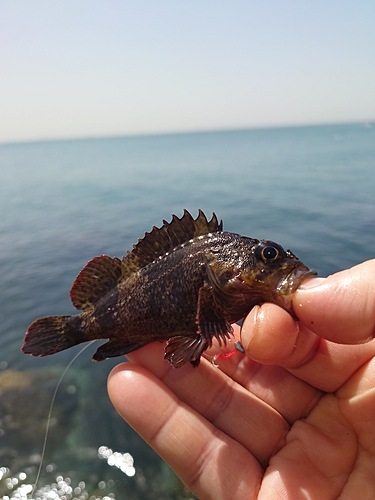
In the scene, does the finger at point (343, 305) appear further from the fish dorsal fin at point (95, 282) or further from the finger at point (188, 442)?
the fish dorsal fin at point (95, 282)

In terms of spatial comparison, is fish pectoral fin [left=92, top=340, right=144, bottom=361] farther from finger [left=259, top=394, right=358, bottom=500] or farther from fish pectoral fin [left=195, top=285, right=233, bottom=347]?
finger [left=259, top=394, right=358, bottom=500]

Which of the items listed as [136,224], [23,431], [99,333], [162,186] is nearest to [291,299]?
[99,333]

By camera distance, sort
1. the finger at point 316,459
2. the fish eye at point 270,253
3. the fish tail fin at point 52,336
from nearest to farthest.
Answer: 1. the finger at point 316,459
2. the fish eye at point 270,253
3. the fish tail fin at point 52,336

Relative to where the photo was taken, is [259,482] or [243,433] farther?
[243,433]

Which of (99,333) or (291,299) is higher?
(291,299)

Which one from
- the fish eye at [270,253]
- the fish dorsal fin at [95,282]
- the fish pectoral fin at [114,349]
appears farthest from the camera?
the fish dorsal fin at [95,282]

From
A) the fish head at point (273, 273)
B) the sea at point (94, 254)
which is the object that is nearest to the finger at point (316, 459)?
the fish head at point (273, 273)

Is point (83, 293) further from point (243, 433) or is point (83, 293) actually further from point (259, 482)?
point (259, 482)
